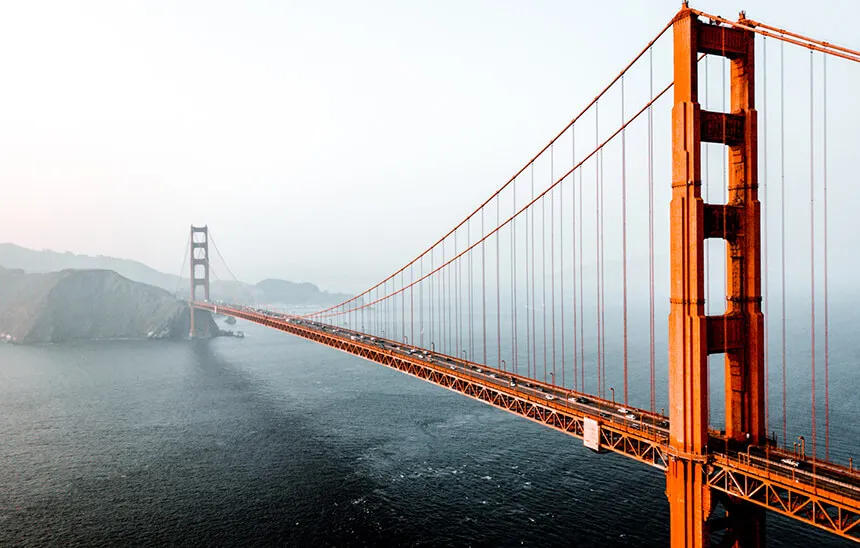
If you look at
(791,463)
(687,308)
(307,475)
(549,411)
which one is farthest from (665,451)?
(307,475)

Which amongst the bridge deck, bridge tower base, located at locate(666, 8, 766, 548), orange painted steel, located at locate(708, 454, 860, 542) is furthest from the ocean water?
orange painted steel, located at locate(708, 454, 860, 542)

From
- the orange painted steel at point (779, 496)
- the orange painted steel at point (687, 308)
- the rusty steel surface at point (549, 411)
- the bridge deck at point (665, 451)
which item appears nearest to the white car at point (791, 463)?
the bridge deck at point (665, 451)

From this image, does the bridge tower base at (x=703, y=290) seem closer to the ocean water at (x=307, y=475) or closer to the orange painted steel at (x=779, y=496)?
the orange painted steel at (x=779, y=496)

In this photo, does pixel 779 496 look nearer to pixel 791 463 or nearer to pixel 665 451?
pixel 791 463

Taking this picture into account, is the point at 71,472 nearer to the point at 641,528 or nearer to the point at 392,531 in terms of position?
the point at 392,531

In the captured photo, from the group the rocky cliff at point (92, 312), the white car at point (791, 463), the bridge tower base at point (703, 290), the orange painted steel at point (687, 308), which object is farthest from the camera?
the rocky cliff at point (92, 312)

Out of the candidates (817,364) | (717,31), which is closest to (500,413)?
(717,31)
